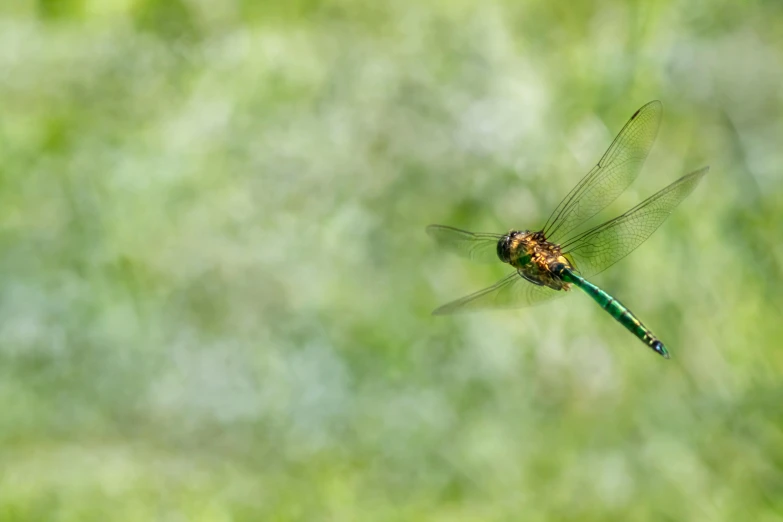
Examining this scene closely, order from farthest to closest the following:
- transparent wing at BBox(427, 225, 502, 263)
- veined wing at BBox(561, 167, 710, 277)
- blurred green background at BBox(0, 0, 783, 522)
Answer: blurred green background at BBox(0, 0, 783, 522)
transparent wing at BBox(427, 225, 502, 263)
veined wing at BBox(561, 167, 710, 277)

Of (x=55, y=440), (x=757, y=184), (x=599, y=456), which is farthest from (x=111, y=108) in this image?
(x=757, y=184)

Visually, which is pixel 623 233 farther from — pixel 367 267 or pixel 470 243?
pixel 367 267

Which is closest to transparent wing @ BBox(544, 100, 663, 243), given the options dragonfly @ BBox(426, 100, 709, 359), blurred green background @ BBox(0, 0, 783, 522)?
dragonfly @ BBox(426, 100, 709, 359)

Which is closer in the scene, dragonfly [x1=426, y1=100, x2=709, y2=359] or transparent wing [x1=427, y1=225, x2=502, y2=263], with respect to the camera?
dragonfly [x1=426, y1=100, x2=709, y2=359]

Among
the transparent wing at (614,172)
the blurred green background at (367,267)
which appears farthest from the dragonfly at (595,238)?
the blurred green background at (367,267)

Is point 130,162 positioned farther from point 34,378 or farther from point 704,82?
point 704,82

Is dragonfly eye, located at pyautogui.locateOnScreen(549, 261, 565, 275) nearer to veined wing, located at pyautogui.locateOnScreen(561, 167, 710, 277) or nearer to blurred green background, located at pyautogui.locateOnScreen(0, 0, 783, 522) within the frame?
veined wing, located at pyautogui.locateOnScreen(561, 167, 710, 277)

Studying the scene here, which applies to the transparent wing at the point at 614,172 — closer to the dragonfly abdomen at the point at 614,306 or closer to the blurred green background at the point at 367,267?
the dragonfly abdomen at the point at 614,306

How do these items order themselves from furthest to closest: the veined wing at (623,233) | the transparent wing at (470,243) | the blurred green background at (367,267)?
the blurred green background at (367,267), the transparent wing at (470,243), the veined wing at (623,233)
